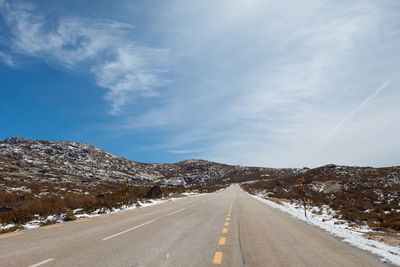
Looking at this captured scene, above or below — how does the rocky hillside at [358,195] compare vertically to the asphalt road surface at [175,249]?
below

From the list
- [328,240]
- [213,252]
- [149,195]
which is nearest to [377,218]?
[328,240]

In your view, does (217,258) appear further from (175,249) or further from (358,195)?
(358,195)

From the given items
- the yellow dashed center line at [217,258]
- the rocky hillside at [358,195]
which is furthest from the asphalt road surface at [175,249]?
the rocky hillside at [358,195]

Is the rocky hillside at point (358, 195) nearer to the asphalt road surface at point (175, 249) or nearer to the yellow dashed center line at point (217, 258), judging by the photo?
the asphalt road surface at point (175, 249)

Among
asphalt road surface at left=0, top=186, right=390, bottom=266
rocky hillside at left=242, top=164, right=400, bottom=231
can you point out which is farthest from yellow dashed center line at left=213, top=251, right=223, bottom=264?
rocky hillside at left=242, top=164, right=400, bottom=231

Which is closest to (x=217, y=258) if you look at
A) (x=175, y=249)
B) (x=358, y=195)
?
(x=175, y=249)

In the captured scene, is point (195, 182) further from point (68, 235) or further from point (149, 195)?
point (68, 235)

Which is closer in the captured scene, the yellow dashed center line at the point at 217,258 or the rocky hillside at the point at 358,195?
the yellow dashed center line at the point at 217,258

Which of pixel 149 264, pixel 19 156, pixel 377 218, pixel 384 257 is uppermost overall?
pixel 19 156

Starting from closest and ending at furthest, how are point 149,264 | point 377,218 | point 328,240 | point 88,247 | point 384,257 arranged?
1. point 149,264
2. point 384,257
3. point 88,247
4. point 328,240
5. point 377,218

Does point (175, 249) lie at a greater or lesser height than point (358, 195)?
greater

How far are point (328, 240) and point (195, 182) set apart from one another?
11573 centimetres

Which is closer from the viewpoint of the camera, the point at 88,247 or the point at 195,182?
the point at 88,247

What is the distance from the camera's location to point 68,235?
25.0ft
